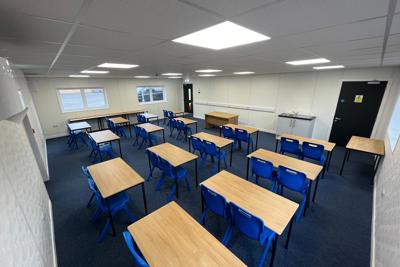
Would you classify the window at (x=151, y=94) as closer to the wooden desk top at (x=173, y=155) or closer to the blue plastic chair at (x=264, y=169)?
the wooden desk top at (x=173, y=155)

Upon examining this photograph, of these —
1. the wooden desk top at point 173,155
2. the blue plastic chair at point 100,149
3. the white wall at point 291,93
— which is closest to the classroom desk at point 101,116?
the blue plastic chair at point 100,149

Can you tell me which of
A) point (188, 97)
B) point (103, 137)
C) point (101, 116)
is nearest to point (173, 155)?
point (103, 137)

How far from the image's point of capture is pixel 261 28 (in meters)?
1.29

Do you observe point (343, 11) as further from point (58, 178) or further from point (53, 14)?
point (58, 178)

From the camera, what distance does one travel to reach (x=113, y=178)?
2533 mm

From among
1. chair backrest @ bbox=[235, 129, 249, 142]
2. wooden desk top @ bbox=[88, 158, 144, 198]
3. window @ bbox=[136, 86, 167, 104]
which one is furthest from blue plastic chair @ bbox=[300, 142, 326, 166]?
window @ bbox=[136, 86, 167, 104]

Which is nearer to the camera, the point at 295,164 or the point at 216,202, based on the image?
the point at 216,202

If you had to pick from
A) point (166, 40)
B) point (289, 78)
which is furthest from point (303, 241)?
point (289, 78)

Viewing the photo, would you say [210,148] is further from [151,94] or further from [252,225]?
[151,94]

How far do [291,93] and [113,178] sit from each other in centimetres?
637

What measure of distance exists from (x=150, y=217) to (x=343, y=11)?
7.40ft

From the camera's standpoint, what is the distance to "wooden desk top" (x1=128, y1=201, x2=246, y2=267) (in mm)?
1305

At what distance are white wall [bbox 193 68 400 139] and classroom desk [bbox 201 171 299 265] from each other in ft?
16.3

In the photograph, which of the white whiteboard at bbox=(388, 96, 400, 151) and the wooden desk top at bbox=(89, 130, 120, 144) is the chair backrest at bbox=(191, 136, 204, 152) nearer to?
the wooden desk top at bbox=(89, 130, 120, 144)
